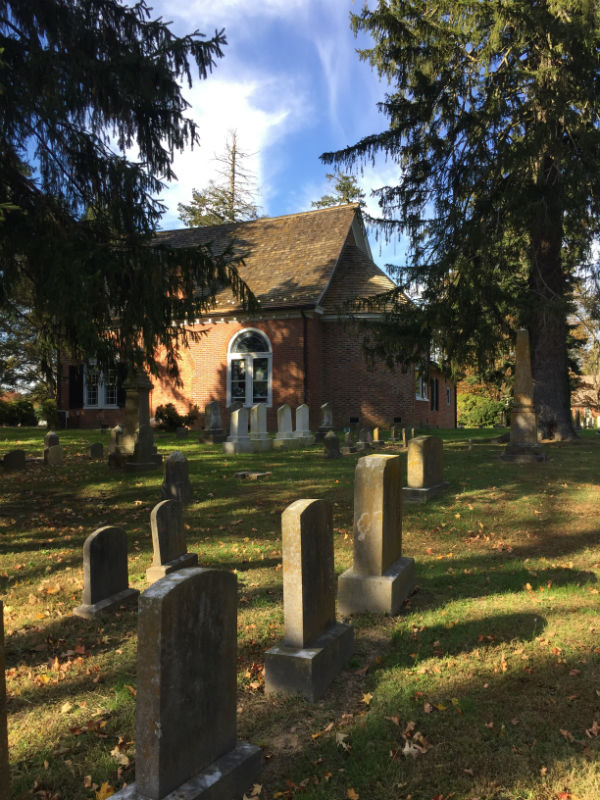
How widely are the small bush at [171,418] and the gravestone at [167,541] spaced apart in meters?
17.5

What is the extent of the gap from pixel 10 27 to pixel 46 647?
842cm

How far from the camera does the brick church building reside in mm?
22000

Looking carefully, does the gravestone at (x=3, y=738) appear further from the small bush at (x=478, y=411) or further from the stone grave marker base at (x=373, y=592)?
the small bush at (x=478, y=411)

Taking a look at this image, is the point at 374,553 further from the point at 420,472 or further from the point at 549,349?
the point at 549,349

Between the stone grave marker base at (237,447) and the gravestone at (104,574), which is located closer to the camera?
the gravestone at (104,574)

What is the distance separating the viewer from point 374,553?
4809 millimetres

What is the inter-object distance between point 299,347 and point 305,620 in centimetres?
1858

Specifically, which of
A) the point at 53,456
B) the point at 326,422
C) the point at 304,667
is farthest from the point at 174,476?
the point at 326,422

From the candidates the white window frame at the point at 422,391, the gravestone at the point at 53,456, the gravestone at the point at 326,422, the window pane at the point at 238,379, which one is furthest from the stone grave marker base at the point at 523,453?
the window pane at the point at 238,379

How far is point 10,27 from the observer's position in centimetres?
808

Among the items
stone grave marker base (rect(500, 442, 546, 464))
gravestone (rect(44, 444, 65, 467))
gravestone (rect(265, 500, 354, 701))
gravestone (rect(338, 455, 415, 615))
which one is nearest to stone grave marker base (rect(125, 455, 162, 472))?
gravestone (rect(44, 444, 65, 467))

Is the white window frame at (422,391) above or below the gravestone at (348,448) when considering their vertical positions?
above

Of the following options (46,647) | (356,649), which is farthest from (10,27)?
→ (356,649)

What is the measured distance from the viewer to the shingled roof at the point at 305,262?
2225cm
